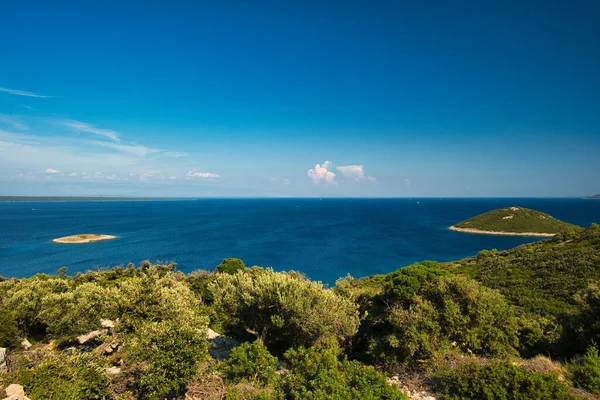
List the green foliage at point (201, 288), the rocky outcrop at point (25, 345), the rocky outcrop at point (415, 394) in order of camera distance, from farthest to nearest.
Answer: the green foliage at point (201, 288) < the rocky outcrop at point (25, 345) < the rocky outcrop at point (415, 394)

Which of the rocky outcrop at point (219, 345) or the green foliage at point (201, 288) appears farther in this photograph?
the green foliage at point (201, 288)

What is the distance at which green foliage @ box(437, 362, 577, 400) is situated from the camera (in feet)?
37.0

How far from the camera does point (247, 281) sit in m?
19.4

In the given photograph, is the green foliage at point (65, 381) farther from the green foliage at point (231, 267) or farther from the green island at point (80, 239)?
the green island at point (80, 239)

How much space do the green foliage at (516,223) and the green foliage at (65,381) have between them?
476ft

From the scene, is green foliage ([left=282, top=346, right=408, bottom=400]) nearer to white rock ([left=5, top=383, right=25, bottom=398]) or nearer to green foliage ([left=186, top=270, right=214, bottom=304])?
white rock ([left=5, top=383, right=25, bottom=398])

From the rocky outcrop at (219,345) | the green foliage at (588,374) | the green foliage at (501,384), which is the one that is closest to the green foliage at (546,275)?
the green foliage at (588,374)

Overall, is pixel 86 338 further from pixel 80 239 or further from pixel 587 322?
pixel 80 239

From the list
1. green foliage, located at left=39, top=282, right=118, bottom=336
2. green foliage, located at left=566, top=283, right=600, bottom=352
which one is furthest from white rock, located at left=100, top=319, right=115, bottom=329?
green foliage, located at left=566, top=283, right=600, bottom=352

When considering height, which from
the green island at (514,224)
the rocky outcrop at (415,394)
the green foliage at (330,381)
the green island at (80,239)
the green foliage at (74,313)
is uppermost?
the green foliage at (330,381)

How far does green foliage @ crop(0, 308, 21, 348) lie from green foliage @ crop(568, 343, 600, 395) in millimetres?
30384

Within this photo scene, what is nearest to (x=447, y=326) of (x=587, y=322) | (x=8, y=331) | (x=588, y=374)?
(x=588, y=374)

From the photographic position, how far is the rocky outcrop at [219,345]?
18.9m

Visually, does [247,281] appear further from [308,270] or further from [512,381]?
[308,270]
